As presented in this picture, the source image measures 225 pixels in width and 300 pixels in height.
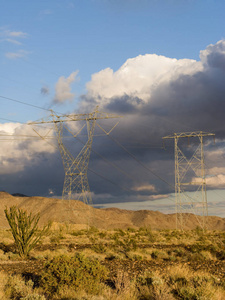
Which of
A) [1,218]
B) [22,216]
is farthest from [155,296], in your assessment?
Result: [1,218]

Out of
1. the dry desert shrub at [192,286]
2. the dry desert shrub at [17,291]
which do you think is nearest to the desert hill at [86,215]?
the dry desert shrub at [17,291]

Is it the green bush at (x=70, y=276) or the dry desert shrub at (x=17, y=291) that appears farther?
the green bush at (x=70, y=276)

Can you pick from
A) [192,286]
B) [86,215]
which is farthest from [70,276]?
[86,215]

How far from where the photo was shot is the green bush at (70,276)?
1322cm

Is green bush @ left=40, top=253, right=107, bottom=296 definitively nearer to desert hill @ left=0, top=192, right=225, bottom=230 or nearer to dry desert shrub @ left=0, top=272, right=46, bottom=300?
dry desert shrub @ left=0, top=272, right=46, bottom=300

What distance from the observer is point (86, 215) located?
11562 cm

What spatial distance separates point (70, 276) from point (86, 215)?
104 meters

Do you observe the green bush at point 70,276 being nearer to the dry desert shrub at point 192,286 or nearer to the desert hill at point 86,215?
the dry desert shrub at point 192,286

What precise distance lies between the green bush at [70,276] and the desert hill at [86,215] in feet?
318

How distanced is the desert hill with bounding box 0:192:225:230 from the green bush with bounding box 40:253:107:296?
318 ft

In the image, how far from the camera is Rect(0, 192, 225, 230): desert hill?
116688 mm

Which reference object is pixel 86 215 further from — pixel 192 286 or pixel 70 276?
pixel 192 286

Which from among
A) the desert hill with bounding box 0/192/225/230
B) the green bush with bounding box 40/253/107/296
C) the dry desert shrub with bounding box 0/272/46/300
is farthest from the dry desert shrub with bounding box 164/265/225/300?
the desert hill with bounding box 0/192/225/230

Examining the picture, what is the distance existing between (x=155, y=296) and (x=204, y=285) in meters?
2.32
